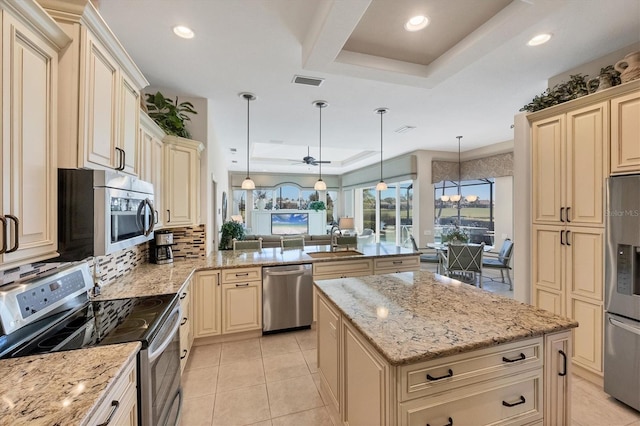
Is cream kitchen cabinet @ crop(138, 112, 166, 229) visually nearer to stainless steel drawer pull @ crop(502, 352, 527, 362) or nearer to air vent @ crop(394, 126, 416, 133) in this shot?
stainless steel drawer pull @ crop(502, 352, 527, 362)

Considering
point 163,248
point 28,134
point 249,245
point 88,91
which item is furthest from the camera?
point 249,245

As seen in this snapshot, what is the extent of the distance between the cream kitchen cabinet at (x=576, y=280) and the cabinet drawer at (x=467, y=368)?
1448 mm

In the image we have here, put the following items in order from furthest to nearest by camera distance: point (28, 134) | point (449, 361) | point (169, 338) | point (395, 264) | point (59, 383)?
point (395, 264) → point (169, 338) → point (449, 361) → point (28, 134) → point (59, 383)

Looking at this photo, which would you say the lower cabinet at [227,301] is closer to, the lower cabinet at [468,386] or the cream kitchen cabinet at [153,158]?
the cream kitchen cabinet at [153,158]

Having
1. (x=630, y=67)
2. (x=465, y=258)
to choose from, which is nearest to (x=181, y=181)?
(x=630, y=67)

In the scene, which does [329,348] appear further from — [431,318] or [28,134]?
[28,134]

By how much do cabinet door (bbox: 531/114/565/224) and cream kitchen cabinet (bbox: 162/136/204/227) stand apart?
3.57 m

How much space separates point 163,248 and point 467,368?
302 centimetres

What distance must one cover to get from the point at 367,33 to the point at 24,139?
229cm

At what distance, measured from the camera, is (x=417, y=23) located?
212cm

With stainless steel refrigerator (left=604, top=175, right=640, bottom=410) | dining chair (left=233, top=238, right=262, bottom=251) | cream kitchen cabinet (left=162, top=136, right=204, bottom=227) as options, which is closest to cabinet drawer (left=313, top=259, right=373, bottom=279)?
dining chair (left=233, top=238, right=262, bottom=251)

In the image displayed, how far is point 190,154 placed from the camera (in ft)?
10.4

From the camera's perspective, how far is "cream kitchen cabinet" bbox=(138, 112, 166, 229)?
2295mm

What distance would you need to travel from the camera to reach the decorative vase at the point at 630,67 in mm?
2051
